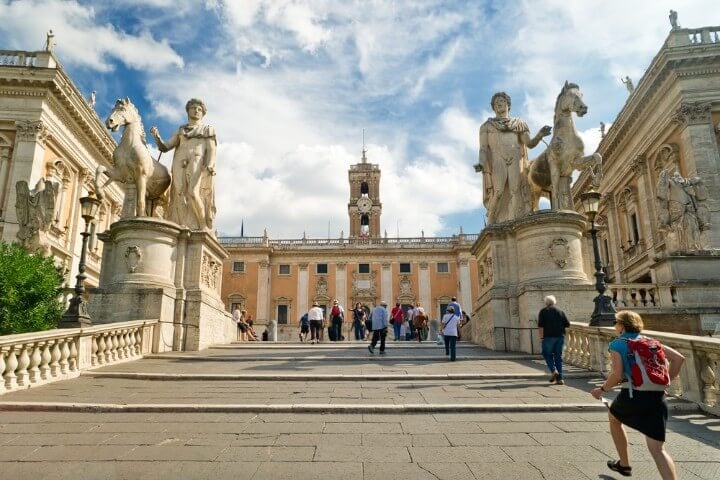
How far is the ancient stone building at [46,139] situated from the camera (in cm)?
2373

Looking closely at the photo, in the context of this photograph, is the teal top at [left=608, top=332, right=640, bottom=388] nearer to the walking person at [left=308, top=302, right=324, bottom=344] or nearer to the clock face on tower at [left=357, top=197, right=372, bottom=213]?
Result: the walking person at [left=308, top=302, right=324, bottom=344]

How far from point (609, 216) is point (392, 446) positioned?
32.8 m

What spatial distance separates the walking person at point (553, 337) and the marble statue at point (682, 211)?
976cm

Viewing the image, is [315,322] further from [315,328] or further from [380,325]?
[380,325]

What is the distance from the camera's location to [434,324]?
80.1 feet

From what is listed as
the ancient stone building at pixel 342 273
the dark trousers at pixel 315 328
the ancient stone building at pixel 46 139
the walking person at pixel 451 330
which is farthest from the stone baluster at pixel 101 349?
the ancient stone building at pixel 342 273

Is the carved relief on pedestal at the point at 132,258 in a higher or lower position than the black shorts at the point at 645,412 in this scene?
higher

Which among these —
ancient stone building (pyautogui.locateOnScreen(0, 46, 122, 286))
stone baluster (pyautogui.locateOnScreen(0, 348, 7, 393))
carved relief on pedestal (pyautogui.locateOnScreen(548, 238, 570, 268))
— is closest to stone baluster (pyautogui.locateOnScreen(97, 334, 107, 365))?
stone baluster (pyautogui.locateOnScreen(0, 348, 7, 393))

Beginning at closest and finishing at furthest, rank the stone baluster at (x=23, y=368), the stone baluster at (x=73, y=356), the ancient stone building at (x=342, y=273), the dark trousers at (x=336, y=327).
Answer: the stone baluster at (x=23, y=368), the stone baluster at (x=73, y=356), the dark trousers at (x=336, y=327), the ancient stone building at (x=342, y=273)

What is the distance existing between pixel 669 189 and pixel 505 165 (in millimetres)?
6836

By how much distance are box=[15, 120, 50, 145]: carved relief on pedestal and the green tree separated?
14247 mm

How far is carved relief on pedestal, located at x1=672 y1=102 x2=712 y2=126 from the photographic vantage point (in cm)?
2212

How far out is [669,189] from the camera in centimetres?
1628

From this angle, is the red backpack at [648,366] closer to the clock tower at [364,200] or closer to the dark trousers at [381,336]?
the dark trousers at [381,336]
